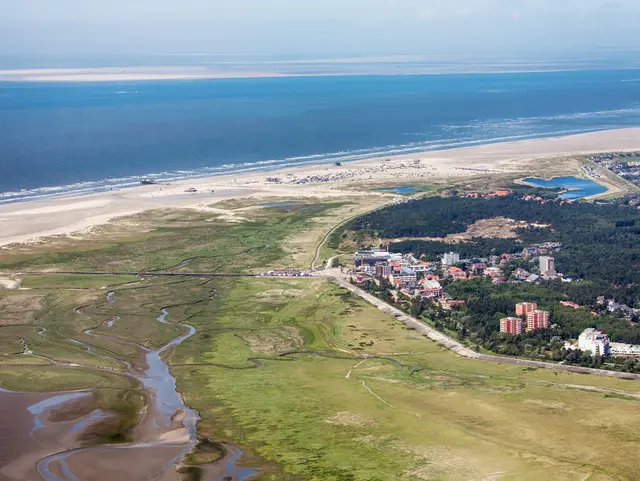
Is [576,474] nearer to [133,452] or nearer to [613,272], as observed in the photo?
[133,452]

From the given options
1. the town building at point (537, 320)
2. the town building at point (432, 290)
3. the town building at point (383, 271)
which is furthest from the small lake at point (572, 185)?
the town building at point (537, 320)

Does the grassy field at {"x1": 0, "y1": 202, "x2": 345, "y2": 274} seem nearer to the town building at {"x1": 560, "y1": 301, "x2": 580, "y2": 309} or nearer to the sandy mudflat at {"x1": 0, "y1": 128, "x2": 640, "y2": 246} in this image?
the sandy mudflat at {"x1": 0, "y1": 128, "x2": 640, "y2": 246}

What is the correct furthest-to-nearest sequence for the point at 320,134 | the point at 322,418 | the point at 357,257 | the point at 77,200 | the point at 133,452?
the point at 320,134 < the point at 77,200 < the point at 357,257 < the point at 322,418 < the point at 133,452

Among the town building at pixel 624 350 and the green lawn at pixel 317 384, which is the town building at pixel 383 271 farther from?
the town building at pixel 624 350

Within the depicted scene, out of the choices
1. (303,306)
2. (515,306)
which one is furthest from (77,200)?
(515,306)

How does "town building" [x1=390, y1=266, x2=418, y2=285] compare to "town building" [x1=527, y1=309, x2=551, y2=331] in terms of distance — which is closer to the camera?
"town building" [x1=527, y1=309, x2=551, y2=331]

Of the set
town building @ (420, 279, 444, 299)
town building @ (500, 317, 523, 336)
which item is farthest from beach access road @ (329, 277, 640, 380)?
town building @ (500, 317, 523, 336)
